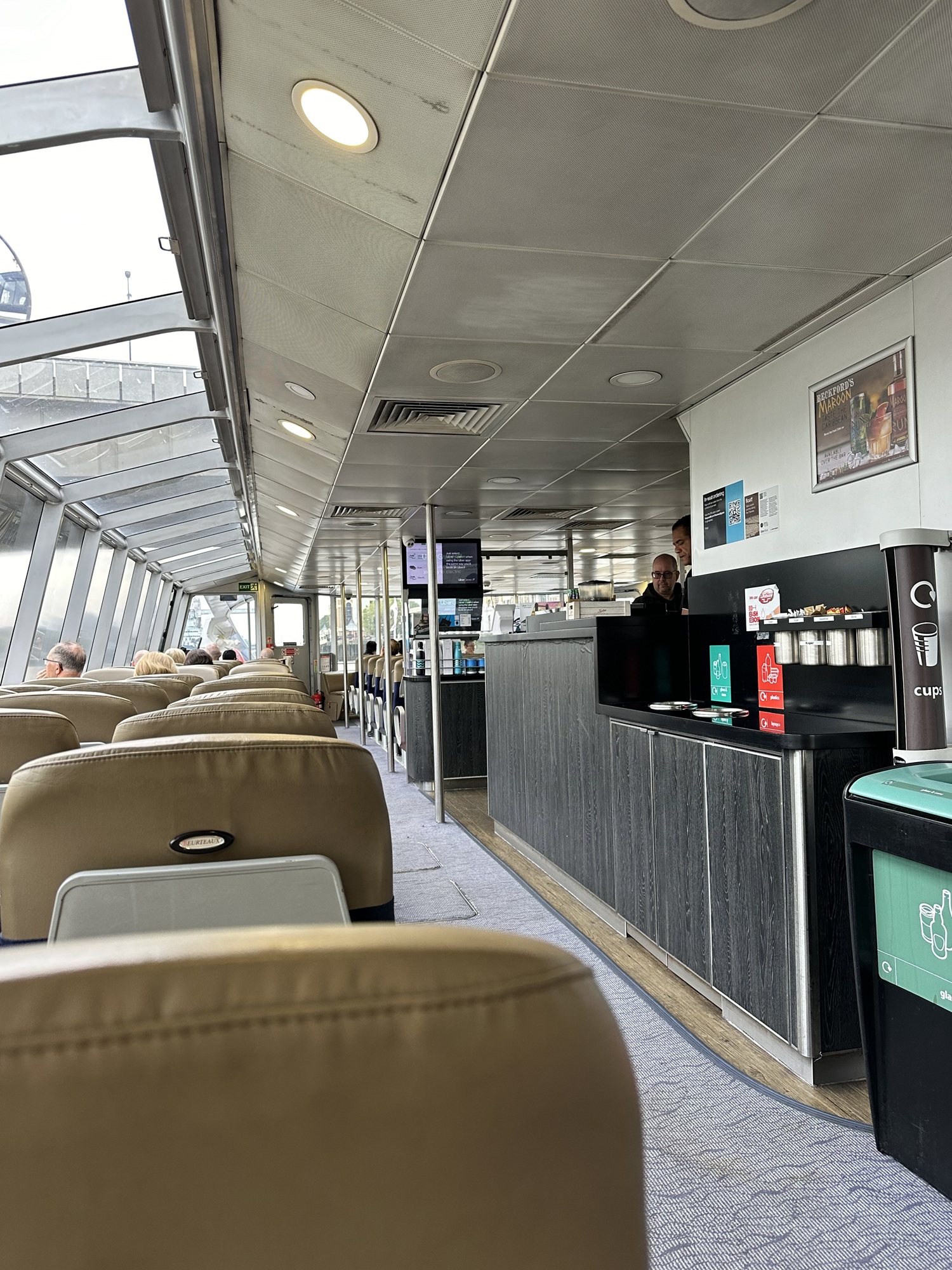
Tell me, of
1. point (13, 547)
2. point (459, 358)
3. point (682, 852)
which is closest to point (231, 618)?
point (13, 547)

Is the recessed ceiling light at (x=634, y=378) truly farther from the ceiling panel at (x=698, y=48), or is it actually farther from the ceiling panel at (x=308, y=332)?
the ceiling panel at (x=698, y=48)

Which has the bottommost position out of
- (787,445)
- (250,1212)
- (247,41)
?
(250,1212)

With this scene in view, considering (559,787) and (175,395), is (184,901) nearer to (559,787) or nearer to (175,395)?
(559,787)

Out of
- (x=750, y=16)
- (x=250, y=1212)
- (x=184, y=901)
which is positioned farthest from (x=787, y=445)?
(x=250, y=1212)

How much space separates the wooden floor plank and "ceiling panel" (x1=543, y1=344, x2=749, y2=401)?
2.61 metres

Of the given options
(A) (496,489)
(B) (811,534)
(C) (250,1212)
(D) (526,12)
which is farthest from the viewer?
(A) (496,489)

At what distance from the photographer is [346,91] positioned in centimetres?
235

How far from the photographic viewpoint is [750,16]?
1931mm

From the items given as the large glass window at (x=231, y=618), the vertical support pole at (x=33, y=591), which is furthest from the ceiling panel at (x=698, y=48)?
the large glass window at (x=231, y=618)

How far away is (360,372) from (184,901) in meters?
3.51

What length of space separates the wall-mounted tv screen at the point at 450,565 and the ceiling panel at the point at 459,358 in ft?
16.7

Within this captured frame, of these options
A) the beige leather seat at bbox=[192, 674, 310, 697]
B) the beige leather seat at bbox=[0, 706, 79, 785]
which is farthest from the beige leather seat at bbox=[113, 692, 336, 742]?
the beige leather seat at bbox=[192, 674, 310, 697]

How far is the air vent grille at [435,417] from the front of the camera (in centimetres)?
495

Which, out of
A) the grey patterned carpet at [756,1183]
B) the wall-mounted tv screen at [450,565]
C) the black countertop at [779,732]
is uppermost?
the wall-mounted tv screen at [450,565]
